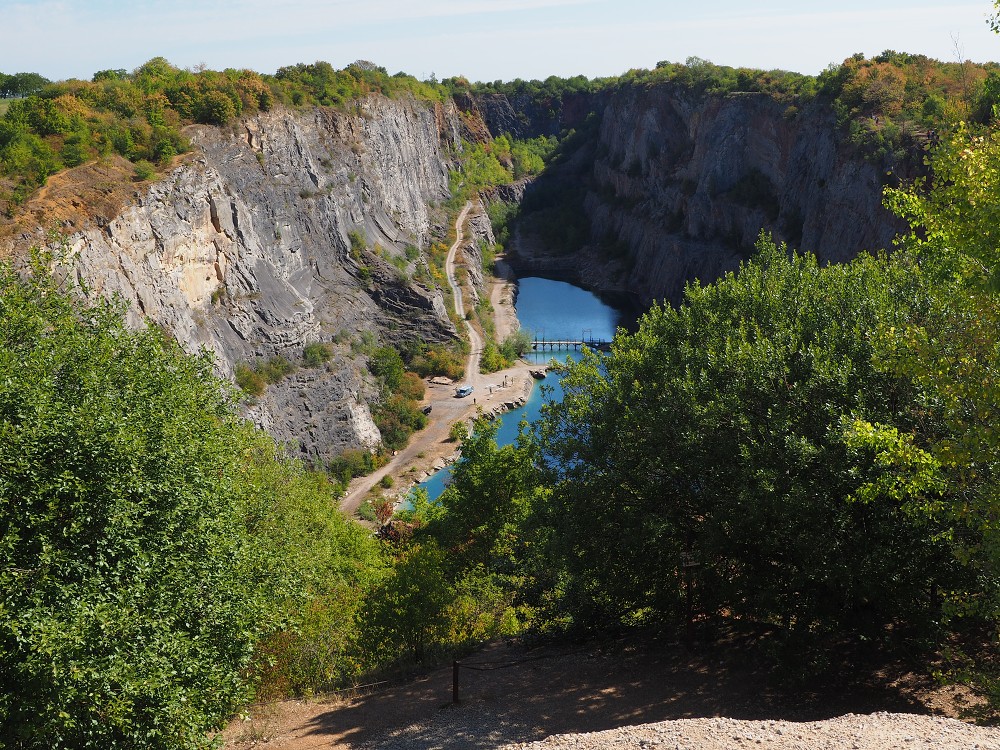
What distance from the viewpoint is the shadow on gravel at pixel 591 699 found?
15180 mm

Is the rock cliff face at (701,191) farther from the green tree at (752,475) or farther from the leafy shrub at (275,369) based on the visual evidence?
the green tree at (752,475)

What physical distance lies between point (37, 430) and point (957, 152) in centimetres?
1476

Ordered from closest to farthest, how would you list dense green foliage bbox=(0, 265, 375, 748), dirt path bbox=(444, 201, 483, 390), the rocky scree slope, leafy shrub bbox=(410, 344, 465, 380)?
dense green foliage bbox=(0, 265, 375, 748) → the rocky scree slope → leafy shrub bbox=(410, 344, 465, 380) → dirt path bbox=(444, 201, 483, 390)

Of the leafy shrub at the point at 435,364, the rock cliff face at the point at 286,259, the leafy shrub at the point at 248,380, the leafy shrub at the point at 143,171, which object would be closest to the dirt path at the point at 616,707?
the rock cliff face at the point at 286,259

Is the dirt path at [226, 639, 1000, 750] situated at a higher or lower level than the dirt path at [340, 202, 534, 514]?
higher

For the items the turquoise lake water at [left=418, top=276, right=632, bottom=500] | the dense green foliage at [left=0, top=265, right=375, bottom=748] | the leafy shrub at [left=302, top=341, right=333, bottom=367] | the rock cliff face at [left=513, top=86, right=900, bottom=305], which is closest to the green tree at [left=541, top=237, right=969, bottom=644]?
→ the dense green foliage at [left=0, top=265, right=375, bottom=748]

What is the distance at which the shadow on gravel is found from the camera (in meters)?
15.2

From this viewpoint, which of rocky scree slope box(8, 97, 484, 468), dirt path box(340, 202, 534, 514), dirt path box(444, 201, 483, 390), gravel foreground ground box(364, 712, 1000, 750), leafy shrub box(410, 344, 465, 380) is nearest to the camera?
gravel foreground ground box(364, 712, 1000, 750)

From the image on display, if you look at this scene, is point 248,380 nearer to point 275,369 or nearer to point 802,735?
point 275,369

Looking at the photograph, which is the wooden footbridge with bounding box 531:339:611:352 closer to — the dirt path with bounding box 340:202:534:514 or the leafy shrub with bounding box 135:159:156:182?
the dirt path with bounding box 340:202:534:514

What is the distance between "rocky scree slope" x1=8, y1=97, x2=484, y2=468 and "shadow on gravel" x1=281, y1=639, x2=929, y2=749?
73.3ft

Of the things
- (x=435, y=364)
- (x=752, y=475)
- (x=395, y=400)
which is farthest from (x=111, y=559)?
(x=435, y=364)

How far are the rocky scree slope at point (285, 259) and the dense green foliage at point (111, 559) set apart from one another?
20465 millimetres

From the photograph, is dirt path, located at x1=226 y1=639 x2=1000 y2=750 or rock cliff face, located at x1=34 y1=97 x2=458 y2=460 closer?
dirt path, located at x1=226 y1=639 x2=1000 y2=750
